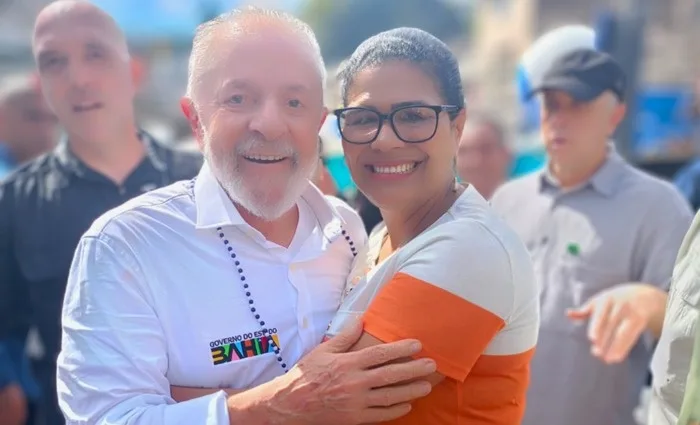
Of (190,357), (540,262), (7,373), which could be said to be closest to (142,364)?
(190,357)

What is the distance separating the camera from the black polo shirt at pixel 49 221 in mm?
2787

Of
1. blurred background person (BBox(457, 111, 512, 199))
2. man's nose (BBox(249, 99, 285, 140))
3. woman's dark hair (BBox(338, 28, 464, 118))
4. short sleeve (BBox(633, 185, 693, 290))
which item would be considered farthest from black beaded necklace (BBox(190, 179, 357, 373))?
blurred background person (BBox(457, 111, 512, 199))

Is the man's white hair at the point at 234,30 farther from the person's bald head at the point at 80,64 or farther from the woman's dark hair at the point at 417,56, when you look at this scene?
the person's bald head at the point at 80,64

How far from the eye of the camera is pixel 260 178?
1.85 metres

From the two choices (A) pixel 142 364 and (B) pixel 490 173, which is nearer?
(A) pixel 142 364

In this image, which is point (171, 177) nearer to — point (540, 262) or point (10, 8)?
point (540, 262)

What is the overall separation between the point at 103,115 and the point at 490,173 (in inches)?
101

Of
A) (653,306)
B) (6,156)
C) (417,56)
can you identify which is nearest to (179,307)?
(417,56)

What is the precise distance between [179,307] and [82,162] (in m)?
1.33

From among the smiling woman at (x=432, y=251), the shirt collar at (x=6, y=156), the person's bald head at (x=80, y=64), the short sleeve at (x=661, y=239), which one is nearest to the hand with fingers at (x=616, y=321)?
the short sleeve at (x=661, y=239)

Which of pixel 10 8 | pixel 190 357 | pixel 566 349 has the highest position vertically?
pixel 10 8

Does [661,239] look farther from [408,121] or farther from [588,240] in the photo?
[408,121]

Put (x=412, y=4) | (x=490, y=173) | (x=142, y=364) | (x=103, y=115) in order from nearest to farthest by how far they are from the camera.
A: (x=142, y=364)
(x=103, y=115)
(x=490, y=173)
(x=412, y=4)

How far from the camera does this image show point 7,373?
2953 millimetres
